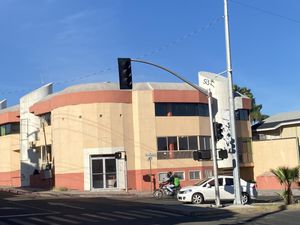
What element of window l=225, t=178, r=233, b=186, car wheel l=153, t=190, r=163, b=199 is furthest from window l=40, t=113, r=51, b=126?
window l=225, t=178, r=233, b=186

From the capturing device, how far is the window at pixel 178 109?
43.6 meters

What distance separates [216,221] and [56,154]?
2570 cm

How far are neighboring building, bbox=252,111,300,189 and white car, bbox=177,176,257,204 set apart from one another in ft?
53.1

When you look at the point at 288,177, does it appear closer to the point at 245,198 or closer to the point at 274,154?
the point at 245,198

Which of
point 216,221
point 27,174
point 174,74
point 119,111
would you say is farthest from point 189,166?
Answer: point 216,221

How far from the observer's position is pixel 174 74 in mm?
23469

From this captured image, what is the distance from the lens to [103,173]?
42.0 m

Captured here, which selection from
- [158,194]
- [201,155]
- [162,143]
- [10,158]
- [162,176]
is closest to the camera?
[201,155]

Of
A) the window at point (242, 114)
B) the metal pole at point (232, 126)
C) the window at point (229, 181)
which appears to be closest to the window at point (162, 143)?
the window at point (242, 114)

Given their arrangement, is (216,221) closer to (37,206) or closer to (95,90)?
(37,206)

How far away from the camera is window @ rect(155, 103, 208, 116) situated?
4356 cm

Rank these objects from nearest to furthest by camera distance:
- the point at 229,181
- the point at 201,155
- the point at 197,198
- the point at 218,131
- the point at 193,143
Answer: the point at 201,155 < the point at 218,131 < the point at 197,198 < the point at 229,181 < the point at 193,143

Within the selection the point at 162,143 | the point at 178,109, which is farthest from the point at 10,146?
the point at 178,109

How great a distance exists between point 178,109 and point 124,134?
16.1 ft
